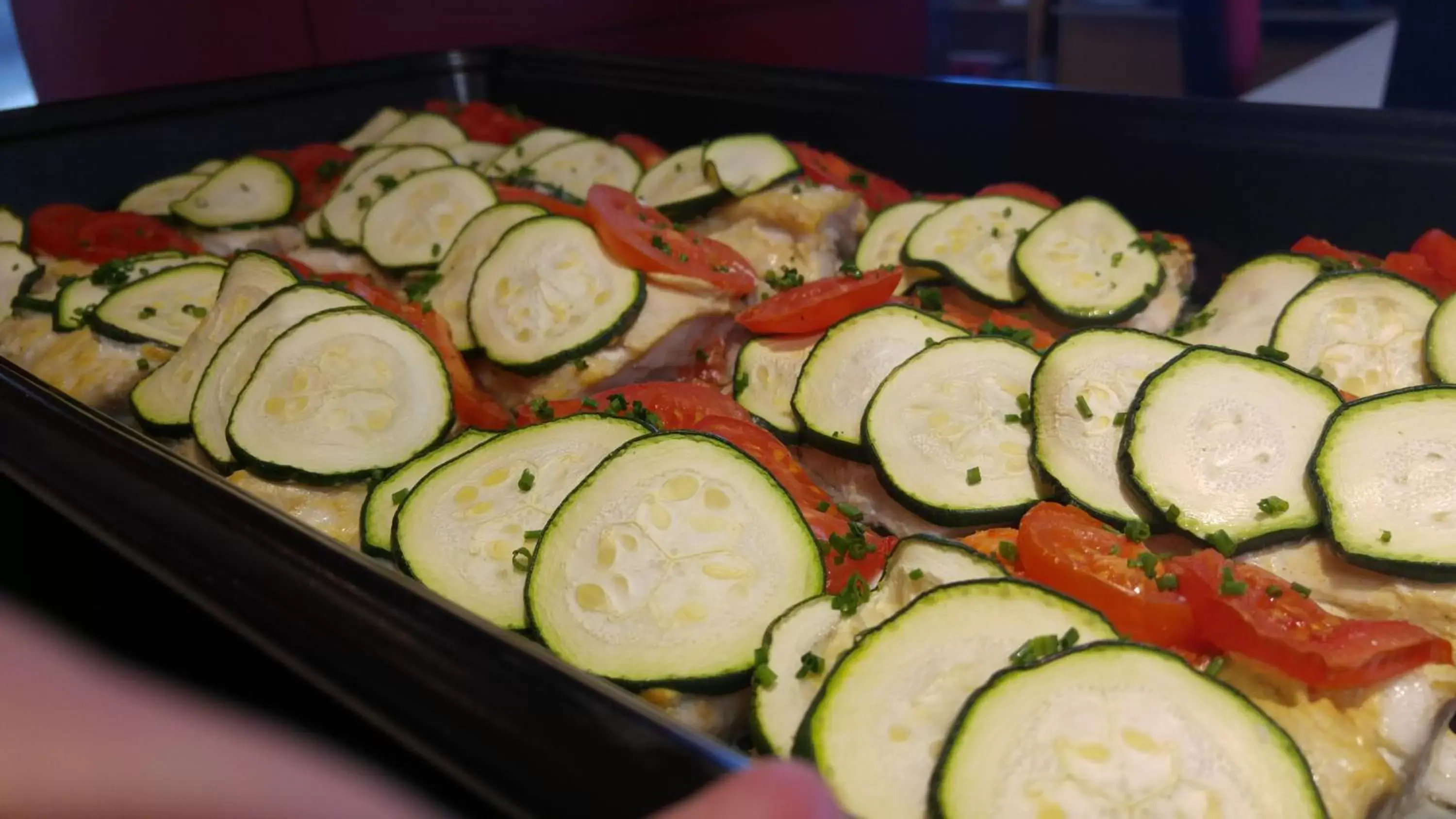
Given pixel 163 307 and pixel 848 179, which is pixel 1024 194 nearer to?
pixel 848 179

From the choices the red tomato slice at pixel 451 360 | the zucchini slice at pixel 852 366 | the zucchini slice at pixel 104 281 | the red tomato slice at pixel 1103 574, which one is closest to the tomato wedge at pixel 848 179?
the zucchini slice at pixel 852 366

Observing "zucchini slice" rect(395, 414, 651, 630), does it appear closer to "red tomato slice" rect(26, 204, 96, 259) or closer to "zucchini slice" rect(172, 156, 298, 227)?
"zucchini slice" rect(172, 156, 298, 227)

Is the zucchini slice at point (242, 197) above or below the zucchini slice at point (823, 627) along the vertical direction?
above

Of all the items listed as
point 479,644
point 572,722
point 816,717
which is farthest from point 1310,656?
point 479,644

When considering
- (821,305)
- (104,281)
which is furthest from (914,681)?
(104,281)

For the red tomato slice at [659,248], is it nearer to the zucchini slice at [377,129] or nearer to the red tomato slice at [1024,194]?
the red tomato slice at [1024,194]

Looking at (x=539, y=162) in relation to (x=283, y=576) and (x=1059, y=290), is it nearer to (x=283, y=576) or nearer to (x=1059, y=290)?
(x=1059, y=290)
